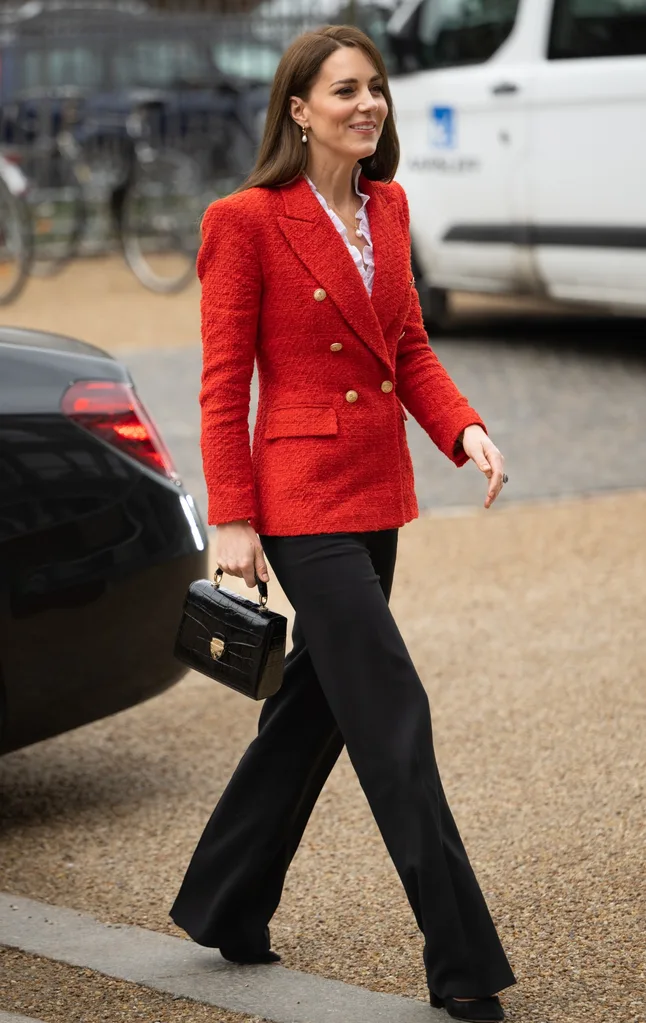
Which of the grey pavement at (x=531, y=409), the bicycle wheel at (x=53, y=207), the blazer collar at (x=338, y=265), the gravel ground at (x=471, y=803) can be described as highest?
the blazer collar at (x=338, y=265)

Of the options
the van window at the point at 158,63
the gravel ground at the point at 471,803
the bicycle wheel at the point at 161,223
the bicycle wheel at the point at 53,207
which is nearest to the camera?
the gravel ground at the point at 471,803

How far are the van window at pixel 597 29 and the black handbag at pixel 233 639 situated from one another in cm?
643

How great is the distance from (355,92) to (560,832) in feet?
5.83

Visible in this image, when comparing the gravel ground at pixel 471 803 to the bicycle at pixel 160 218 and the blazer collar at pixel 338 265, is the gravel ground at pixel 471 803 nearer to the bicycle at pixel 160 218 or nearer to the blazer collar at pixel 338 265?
the blazer collar at pixel 338 265

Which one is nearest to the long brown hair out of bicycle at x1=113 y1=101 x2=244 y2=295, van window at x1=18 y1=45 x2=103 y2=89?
bicycle at x1=113 y1=101 x2=244 y2=295

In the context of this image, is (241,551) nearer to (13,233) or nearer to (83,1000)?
(83,1000)

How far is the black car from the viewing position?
3820 mm

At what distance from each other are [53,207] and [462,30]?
5575 millimetres

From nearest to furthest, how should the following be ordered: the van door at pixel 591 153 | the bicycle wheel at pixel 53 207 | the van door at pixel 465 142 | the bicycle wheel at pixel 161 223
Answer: the van door at pixel 591 153 < the van door at pixel 465 142 < the bicycle wheel at pixel 161 223 < the bicycle wheel at pixel 53 207

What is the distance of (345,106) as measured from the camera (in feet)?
9.81

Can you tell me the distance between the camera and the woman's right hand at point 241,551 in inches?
118

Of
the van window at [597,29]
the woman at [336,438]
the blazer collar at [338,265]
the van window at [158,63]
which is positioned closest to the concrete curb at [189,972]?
the woman at [336,438]

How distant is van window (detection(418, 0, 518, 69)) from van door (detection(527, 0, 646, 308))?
419mm

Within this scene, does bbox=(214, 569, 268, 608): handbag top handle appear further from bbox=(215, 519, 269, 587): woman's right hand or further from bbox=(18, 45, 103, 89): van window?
bbox=(18, 45, 103, 89): van window
